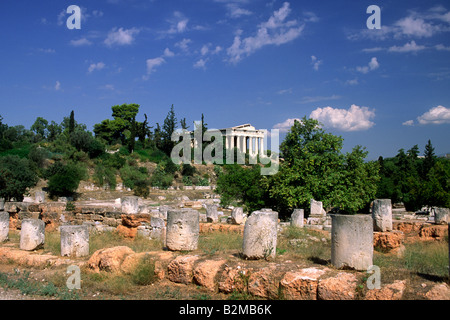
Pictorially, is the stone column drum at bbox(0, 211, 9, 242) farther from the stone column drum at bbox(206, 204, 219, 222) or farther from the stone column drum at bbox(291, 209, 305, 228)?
the stone column drum at bbox(291, 209, 305, 228)

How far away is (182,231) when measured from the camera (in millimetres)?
7953

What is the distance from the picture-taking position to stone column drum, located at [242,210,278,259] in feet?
22.4

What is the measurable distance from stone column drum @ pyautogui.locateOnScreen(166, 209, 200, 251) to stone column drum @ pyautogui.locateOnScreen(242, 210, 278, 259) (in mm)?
1418

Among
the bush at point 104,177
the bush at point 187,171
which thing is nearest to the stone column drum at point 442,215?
the bush at point 104,177

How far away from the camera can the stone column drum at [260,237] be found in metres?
6.82

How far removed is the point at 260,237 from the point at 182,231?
6.22ft

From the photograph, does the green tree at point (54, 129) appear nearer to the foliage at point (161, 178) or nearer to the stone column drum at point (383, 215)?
the foliage at point (161, 178)

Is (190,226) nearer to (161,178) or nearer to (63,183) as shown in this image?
(63,183)

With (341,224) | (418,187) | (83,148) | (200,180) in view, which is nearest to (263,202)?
(418,187)

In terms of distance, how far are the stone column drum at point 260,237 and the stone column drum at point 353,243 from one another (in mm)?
1118

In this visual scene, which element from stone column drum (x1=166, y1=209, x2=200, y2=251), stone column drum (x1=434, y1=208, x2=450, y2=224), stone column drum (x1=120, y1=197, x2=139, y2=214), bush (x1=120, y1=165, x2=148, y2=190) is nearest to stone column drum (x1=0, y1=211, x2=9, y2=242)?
stone column drum (x1=120, y1=197, x2=139, y2=214)

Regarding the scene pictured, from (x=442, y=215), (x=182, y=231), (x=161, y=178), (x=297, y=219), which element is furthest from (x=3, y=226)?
(x=161, y=178)
